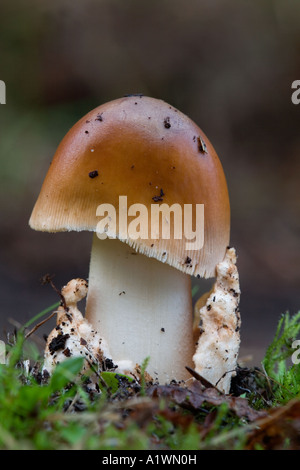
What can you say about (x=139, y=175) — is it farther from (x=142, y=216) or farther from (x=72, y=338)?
(x=72, y=338)

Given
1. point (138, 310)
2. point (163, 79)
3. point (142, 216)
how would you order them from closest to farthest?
point (142, 216), point (138, 310), point (163, 79)

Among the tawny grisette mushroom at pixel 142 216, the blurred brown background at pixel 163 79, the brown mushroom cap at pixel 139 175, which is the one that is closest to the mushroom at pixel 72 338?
the tawny grisette mushroom at pixel 142 216

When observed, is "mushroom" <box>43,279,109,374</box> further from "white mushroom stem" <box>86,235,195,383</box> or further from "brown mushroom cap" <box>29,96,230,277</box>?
"brown mushroom cap" <box>29,96,230,277</box>

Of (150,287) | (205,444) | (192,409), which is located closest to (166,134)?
(150,287)

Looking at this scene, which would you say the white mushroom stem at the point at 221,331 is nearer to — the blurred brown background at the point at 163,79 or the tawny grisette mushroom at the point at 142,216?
the tawny grisette mushroom at the point at 142,216

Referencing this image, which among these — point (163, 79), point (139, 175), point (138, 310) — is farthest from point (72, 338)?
point (163, 79)

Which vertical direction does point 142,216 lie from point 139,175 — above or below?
below

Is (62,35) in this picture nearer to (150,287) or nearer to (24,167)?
(24,167)
